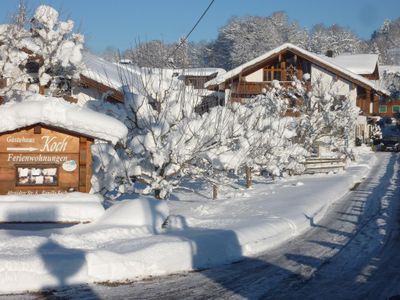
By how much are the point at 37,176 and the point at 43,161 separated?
29 cm

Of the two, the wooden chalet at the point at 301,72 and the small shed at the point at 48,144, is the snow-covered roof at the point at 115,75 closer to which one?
the small shed at the point at 48,144

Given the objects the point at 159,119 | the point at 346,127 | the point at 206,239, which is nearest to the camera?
the point at 206,239

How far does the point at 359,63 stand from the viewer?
55062mm

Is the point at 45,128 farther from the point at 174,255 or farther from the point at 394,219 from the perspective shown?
the point at 394,219

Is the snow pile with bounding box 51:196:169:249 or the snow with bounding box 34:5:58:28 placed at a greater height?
the snow with bounding box 34:5:58:28

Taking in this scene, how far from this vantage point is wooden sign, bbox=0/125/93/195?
1119 cm

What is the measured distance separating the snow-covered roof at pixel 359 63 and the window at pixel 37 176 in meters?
42.7

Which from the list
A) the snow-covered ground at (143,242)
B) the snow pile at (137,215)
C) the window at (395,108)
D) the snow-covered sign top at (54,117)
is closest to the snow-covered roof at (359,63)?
the window at (395,108)

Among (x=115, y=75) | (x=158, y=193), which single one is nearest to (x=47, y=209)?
(x=158, y=193)

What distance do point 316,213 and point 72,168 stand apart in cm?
611

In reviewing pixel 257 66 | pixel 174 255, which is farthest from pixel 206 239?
pixel 257 66

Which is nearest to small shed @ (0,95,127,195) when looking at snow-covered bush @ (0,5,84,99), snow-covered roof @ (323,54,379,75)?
snow-covered bush @ (0,5,84,99)

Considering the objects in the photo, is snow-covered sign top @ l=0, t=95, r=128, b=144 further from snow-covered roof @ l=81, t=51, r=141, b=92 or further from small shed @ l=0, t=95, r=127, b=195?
snow-covered roof @ l=81, t=51, r=141, b=92

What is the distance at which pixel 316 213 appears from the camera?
14.6m
